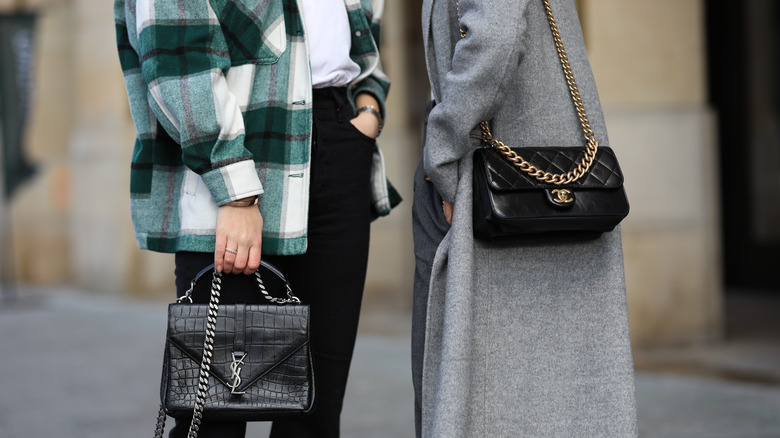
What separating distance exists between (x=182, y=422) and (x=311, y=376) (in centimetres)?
32

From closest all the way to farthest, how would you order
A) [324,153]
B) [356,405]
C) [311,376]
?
[311,376], [324,153], [356,405]

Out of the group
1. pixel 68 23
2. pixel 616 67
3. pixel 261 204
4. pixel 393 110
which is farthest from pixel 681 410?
pixel 68 23

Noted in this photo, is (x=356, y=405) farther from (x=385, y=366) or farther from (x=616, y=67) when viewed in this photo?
(x=616, y=67)

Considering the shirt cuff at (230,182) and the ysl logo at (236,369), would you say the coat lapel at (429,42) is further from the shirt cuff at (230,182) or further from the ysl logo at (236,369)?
the ysl logo at (236,369)

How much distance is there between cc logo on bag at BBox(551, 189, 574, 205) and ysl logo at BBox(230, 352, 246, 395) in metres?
0.79

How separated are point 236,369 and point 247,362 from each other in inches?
1.2

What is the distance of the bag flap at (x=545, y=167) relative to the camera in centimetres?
206

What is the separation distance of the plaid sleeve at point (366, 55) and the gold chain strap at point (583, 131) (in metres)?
0.35

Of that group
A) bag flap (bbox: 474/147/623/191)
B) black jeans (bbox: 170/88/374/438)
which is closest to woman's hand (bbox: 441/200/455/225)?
bag flap (bbox: 474/147/623/191)

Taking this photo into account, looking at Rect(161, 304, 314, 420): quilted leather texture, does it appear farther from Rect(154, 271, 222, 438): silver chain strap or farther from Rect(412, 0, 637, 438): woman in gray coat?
Rect(412, 0, 637, 438): woman in gray coat

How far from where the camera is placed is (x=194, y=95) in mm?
2000

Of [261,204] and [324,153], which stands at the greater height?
[324,153]

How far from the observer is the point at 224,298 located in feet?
6.85

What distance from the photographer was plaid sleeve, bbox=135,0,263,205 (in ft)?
6.57
